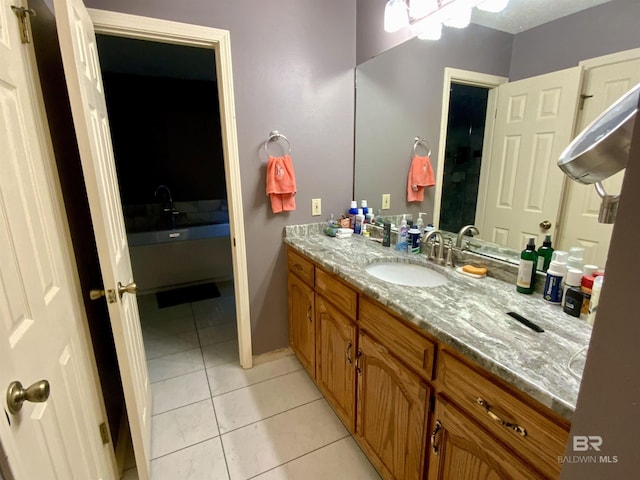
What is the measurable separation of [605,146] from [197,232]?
10.4ft

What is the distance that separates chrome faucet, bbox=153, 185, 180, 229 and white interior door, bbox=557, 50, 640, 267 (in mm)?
Result: 3370

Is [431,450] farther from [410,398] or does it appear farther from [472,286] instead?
[472,286]

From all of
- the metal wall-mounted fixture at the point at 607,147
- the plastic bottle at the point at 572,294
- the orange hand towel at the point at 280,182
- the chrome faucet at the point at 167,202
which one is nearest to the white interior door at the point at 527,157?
the plastic bottle at the point at 572,294

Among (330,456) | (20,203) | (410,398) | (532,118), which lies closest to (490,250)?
(532,118)

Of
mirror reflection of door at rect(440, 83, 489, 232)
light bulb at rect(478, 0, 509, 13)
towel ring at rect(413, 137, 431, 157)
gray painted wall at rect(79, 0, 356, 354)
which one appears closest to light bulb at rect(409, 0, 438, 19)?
light bulb at rect(478, 0, 509, 13)

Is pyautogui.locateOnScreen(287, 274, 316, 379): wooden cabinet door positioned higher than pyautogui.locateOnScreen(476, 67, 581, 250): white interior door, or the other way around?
pyautogui.locateOnScreen(476, 67, 581, 250): white interior door

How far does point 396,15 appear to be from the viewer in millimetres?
1621

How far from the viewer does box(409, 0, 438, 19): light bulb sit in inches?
58.3

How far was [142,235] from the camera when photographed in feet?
9.53

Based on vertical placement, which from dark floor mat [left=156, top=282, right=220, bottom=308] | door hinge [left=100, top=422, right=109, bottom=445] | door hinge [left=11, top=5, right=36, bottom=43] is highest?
door hinge [left=11, top=5, right=36, bottom=43]

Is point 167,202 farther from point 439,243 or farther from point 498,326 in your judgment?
point 498,326

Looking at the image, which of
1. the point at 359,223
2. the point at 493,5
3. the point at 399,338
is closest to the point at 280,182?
the point at 359,223

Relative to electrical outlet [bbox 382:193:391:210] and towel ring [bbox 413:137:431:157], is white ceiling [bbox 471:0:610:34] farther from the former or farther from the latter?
electrical outlet [bbox 382:193:391:210]

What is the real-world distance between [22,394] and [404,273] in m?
1.41
